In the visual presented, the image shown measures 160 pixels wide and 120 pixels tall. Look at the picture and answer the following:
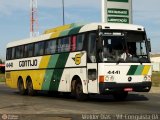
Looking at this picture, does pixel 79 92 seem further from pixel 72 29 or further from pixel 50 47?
pixel 50 47

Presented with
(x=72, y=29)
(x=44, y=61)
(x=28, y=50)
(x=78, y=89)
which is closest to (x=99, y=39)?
(x=78, y=89)

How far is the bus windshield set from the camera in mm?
19781

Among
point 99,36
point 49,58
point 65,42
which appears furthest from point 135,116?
point 49,58

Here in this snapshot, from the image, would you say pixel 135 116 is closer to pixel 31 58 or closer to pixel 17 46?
pixel 31 58

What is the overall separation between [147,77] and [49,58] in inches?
241

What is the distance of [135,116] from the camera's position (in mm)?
14352

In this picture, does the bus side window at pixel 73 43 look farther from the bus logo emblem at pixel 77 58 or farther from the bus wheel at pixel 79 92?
the bus wheel at pixel 79 92

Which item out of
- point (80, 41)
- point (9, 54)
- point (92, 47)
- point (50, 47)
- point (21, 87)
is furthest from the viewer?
point (9, 54)

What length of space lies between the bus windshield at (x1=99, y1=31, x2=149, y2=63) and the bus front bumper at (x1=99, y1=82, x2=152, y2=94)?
0.96m

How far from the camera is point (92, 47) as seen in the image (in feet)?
66.6

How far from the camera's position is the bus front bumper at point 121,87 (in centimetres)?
1955

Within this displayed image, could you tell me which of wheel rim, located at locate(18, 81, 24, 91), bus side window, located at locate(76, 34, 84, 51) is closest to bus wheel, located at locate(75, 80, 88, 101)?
bus side window, located at locate(76, 34, 84, 51)

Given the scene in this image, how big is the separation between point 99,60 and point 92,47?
0.85m

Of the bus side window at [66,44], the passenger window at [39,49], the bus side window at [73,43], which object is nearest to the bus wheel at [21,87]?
the passenger window at [39,49]
